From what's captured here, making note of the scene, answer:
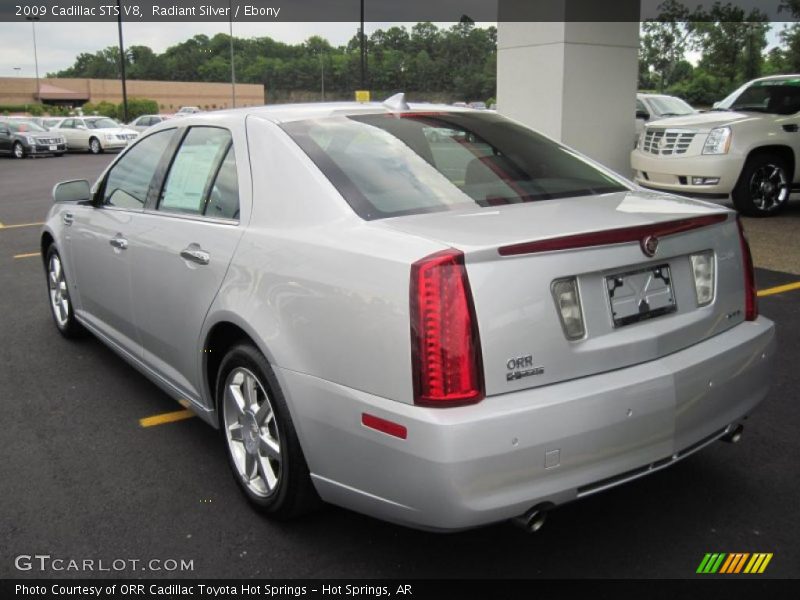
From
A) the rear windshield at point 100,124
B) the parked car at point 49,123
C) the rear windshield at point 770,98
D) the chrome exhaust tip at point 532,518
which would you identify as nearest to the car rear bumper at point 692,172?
the rear windshield at point 770,98

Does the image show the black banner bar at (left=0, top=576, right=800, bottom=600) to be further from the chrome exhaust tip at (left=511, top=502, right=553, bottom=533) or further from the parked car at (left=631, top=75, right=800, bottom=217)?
the parked car at (left=631, top=75, right=800, bottom=217)

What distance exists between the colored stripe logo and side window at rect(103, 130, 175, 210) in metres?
3.21

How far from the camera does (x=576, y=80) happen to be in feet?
37.8

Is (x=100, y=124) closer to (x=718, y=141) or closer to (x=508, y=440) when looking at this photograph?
(x=718, y=141)

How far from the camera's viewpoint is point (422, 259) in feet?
7.84

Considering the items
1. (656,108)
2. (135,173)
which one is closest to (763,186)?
(656,108)

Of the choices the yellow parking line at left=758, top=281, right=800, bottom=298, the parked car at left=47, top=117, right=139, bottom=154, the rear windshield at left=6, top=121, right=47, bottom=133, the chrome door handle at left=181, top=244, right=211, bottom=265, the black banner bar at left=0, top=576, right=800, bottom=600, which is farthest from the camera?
the parked car at left=47, top=117, right=139, bottom=154

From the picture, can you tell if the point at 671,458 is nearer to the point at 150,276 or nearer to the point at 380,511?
the point at 380,511

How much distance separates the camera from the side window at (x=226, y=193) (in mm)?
3341

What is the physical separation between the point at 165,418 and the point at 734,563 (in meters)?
2.98

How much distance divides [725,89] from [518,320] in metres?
55.2

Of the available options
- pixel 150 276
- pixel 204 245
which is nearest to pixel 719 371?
pixel 204 245

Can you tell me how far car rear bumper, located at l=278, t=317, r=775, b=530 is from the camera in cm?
230

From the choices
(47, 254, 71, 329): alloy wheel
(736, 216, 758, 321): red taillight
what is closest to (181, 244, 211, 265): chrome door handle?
(736, 216, 758, 321): red taillight
